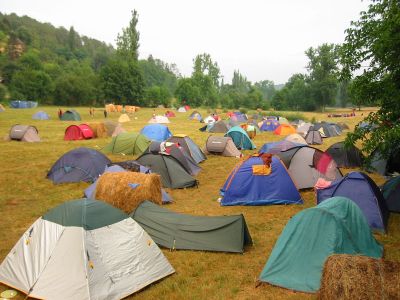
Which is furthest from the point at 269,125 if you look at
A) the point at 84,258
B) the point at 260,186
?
the point at 84,258

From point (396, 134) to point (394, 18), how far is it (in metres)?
2.40

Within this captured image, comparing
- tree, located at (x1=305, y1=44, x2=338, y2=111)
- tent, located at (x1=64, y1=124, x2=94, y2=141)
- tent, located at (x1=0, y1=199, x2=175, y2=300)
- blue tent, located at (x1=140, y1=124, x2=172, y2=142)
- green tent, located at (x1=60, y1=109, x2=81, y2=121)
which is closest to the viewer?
tent, located at (x1=0, y1=199, x2=175, y2=300)

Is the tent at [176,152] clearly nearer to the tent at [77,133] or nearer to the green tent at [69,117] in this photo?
the tent at [77,133]

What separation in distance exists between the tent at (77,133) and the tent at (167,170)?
1262cm

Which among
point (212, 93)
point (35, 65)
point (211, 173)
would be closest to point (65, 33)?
point (35, 65)

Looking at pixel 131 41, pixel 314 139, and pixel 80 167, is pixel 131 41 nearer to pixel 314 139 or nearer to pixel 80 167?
pixel 314 139

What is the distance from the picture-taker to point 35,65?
78.4 meters

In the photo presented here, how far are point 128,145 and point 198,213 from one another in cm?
951

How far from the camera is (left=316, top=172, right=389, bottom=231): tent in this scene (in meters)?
9.04

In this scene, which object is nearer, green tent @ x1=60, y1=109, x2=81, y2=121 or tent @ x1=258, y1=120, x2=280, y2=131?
tent @ x1=258, y1=120, x2=280, y2=131

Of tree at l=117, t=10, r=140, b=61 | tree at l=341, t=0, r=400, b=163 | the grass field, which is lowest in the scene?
the grass field

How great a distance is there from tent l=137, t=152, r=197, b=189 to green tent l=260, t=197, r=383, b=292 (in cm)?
687

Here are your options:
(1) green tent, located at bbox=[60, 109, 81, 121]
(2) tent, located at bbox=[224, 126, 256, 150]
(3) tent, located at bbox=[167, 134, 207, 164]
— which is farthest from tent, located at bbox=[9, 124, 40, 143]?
(1) green tent, located at bbox=[60, 109, 81, 121]

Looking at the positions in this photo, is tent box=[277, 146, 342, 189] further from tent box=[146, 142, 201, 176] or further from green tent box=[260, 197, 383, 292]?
green tent box=[260, 197, 383, 292]
